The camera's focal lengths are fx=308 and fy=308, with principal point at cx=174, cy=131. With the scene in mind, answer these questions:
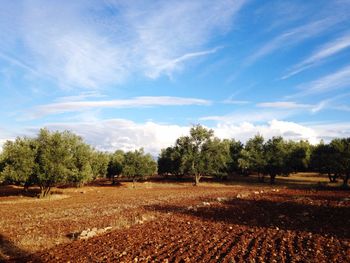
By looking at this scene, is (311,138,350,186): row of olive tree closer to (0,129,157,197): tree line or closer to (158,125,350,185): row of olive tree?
(158,125,350,185): row of olive tree

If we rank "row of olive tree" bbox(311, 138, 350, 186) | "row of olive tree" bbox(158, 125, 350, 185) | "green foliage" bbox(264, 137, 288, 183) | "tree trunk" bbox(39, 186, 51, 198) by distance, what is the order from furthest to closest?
"green foliage" bbox(264, 137, 288, 183) < "row of olive tree" bbox(158, 125, 350, 185) < "row of olive tree" bbox(311, 138, 350, 186) < "tree trunk" bbox(39, 186, 51, 198)

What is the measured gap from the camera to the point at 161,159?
12131 centimetres

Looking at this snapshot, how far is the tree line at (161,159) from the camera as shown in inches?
2024

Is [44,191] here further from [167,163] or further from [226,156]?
[167,163]

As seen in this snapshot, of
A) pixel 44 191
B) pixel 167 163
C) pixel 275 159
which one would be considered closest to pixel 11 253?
pixel 44 191

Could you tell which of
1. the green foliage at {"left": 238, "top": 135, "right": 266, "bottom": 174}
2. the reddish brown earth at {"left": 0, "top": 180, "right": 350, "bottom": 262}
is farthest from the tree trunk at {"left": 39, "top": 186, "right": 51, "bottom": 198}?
the green foliage at {"left": 238, "top": 135, "right": 266, "bottom": 174}

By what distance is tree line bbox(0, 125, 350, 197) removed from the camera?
169ft

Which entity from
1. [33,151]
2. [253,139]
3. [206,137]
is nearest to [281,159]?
[253,139]

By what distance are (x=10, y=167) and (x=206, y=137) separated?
170ft

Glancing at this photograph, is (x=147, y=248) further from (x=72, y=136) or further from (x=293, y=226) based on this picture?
(x=72, y=136)

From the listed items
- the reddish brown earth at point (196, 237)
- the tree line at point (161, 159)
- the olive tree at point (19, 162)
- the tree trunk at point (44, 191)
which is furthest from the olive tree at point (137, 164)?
the reddish brown earth at point (196, 237)

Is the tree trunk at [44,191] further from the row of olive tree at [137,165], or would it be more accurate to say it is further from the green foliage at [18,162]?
the row of olive tree at [137,165]

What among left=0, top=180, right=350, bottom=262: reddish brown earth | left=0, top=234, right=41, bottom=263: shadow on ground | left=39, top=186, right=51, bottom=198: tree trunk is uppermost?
left=39, top=186, right=51, bottom=198: tree trunk

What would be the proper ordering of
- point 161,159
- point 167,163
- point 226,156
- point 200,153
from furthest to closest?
point 161,159, point 167,163, point 226,156, point 200,153
